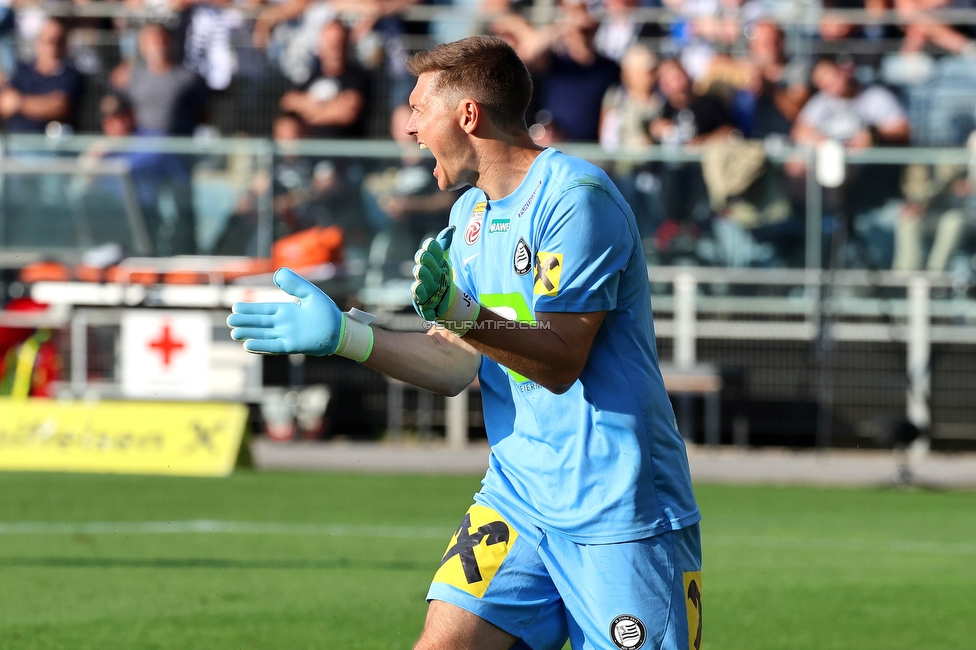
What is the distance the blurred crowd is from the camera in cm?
1339

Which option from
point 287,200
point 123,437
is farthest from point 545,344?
point 287,200

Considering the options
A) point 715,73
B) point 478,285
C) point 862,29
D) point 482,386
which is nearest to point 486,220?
point 478,285

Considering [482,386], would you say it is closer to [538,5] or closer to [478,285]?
[478,285]

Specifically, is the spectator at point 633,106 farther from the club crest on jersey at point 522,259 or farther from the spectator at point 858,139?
the club crest on jersey at point 522,259

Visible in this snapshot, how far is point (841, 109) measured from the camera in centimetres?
1423

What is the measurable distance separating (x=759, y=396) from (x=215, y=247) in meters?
5.23

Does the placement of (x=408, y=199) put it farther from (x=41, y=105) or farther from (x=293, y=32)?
(x=41, y=105)

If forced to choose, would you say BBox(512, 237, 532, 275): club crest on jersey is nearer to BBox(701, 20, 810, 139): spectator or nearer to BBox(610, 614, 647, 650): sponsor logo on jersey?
BBox(610, 614, 647, 650): sponsor logo on jersey

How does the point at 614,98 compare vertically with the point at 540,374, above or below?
above

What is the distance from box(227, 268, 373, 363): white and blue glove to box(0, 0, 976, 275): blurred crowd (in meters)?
9.65

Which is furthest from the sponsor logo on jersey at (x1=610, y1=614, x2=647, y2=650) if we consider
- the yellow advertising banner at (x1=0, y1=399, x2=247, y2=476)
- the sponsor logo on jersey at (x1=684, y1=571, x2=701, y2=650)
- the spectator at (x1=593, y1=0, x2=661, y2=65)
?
the spectator at (x1=593, y1=0, x2=661, y2=65)

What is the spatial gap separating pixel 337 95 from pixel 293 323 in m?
11.3

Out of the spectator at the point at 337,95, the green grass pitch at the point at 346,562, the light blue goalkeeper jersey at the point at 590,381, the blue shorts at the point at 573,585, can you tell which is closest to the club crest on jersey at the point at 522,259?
the light blue goalkeeper jersey at the point at 590,381

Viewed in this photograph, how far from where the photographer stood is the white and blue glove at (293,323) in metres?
3.72
